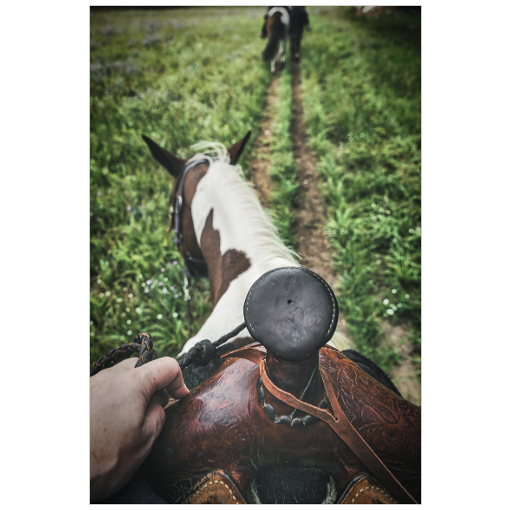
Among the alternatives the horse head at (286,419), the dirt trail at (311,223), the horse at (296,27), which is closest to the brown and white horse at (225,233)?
the horse head at (286,419)

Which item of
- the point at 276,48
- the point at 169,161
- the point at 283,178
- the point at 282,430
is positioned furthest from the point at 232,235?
the point at 276,48

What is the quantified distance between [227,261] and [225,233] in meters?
0.15

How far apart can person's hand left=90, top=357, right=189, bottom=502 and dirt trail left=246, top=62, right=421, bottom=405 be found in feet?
2.30

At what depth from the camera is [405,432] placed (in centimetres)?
65

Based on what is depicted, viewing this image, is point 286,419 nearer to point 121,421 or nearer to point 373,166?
point 121,421

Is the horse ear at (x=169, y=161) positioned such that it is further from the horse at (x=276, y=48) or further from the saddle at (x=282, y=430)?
the horse at (x=276, y=48)

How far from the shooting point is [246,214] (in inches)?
50.1

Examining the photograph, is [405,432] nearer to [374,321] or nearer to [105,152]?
[374,321]

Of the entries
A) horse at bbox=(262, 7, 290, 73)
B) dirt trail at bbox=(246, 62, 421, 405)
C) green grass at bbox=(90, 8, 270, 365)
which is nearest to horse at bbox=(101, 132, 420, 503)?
dirt trail at bbox=(246, 62, 421, 405)

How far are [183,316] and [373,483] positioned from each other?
64.8 inches

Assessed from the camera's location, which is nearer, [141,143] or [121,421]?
[121,421]

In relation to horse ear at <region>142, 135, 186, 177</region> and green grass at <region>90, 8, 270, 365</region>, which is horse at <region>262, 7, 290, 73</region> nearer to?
green grass at <region>90, 8, 270, 365</region>

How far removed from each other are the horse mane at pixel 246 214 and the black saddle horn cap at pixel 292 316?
604 millimetres
